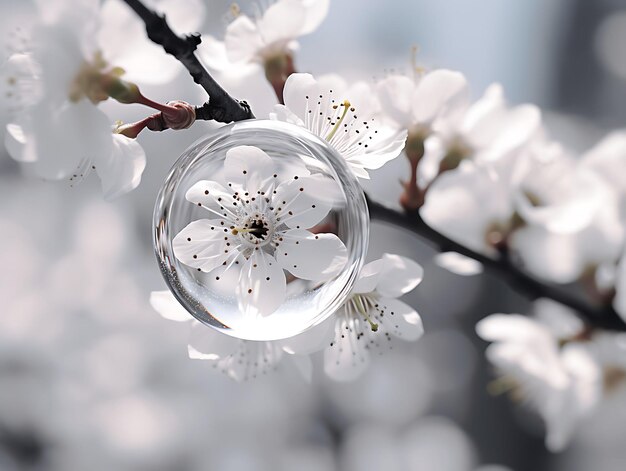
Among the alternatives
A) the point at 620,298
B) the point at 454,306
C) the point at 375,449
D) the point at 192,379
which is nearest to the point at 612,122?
the point at 454,306

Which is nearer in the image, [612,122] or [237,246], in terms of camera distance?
[237,246]

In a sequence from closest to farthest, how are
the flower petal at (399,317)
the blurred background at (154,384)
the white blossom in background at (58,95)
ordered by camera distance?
1. the white blossom in background at (58,95)
2. the flower petal at (399,317)
3. the blurred background at (154,384)

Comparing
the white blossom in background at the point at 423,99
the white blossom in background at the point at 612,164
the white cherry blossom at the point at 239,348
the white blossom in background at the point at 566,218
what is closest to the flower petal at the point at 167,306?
the white cherry blossom at the point at 239,348

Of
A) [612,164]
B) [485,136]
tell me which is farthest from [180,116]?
[612,164]

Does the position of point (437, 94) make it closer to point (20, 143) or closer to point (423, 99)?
point (423, 99)

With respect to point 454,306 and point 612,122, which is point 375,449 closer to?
point 454,306

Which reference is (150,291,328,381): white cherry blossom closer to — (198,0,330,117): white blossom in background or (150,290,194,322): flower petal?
(150,290,194,322): flower petal

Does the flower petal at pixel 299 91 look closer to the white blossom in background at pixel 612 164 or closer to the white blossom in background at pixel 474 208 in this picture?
the white blossom in background at pixel 474 208
